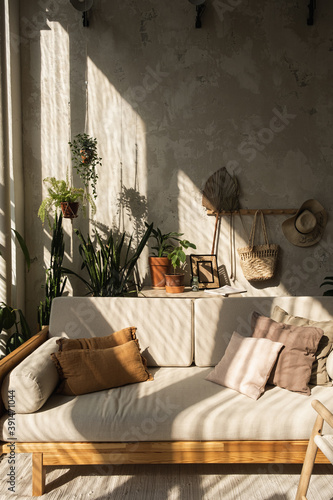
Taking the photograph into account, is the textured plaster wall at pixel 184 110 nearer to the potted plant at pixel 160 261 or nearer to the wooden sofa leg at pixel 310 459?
the potted plant at pixel 160 261

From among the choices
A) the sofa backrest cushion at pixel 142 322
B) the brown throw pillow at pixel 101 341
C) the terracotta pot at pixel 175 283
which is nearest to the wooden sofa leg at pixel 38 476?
the brown throw pillow at pixel 101 341

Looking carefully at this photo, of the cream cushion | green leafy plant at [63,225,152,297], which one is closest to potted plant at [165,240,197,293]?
green leafy plant at [63,225,152,297]

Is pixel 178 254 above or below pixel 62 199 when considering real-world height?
below

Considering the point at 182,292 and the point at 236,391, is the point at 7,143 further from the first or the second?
the point at 236,391

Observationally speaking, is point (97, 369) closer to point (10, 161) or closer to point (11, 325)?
point (11, 325)

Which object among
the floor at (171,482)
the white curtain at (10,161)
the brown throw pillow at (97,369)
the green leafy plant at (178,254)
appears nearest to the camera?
the floor at (171,482)

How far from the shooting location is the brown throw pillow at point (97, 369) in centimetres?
261

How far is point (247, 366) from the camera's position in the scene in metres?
2.70

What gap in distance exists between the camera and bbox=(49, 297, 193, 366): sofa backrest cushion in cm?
304

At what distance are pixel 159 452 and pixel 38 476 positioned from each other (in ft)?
2.12

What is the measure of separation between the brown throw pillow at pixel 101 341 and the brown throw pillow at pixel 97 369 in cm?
9

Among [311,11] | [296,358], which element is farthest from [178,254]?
[311,11]

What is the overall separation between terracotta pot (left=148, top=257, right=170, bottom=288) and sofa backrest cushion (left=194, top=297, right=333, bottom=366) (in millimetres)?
974

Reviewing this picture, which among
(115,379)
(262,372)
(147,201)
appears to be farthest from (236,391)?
(147,201)
